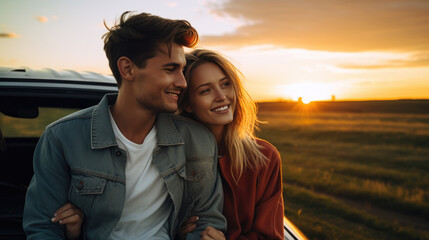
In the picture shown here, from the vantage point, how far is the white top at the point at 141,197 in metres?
2.10

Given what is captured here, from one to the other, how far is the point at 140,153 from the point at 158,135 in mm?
158

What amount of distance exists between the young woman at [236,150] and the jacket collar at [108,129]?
35 centimetres

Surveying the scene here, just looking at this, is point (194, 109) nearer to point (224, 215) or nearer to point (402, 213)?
point (224, 215)

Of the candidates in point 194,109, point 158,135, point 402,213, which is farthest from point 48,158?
point 402,213

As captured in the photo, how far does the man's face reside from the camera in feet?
6.94

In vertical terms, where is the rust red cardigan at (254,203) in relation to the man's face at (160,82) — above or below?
below

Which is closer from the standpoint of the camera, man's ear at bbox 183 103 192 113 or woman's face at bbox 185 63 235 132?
woman's face at bbox 185 63 235 132

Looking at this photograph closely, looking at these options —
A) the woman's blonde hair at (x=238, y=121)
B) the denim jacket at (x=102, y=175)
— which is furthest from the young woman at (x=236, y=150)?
the denim jacket at (x=102, y=175)

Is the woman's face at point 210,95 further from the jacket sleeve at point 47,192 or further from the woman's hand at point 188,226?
the jacket sleeve at point 47,192

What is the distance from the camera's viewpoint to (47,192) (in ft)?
6.25

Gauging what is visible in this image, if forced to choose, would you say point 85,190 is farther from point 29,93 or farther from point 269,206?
point 269,206

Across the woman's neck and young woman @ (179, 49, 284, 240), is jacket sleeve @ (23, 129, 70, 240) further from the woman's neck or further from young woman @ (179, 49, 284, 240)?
the woman's neck

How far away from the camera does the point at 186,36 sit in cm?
225

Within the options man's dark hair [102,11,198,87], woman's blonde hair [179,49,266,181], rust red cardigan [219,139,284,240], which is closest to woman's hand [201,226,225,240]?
rust red cardigan [219,139,284,240]
